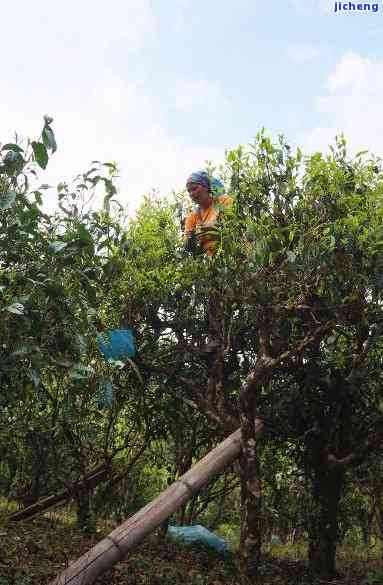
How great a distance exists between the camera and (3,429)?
7773 mm

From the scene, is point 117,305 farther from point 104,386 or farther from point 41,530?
point 41,530

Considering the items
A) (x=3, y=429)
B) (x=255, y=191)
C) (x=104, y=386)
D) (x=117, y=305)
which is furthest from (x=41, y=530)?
(x=255, y=191)

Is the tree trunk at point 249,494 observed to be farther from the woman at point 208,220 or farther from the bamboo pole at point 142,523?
the woman at point 208,220

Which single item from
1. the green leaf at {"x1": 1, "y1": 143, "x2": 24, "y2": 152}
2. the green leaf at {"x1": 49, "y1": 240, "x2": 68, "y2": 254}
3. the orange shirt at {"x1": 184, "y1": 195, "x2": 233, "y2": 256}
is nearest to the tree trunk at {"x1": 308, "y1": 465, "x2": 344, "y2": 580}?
the orange shirt at {"x1": 184, "y1": 195, "x2": 233, "y2": 256}

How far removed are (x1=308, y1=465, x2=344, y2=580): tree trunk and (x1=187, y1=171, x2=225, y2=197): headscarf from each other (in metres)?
3.32

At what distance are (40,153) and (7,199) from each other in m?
0.33

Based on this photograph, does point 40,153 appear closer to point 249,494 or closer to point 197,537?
point 249,494

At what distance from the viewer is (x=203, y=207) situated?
666cm

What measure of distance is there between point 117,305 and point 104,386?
2410mm

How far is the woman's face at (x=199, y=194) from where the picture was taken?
661 centimetres

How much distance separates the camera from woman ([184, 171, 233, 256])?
→ 19.2ft

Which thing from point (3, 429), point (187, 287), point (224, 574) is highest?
point (187, 287)

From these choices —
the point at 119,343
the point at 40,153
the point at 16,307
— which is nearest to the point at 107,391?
the point at 16,307

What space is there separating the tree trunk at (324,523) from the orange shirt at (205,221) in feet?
9.44
